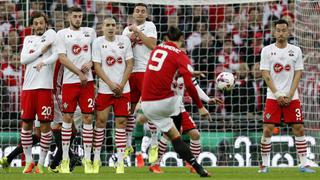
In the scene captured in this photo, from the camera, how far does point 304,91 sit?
1945cm

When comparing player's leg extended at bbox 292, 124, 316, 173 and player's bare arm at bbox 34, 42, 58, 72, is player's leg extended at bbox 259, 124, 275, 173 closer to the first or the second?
player's leg extended at bbox 292, 124, 316, 173

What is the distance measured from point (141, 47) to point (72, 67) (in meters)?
1.43

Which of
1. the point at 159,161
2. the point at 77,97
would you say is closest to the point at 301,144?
the point at 159,161

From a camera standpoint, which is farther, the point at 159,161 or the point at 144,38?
the point at 159,161

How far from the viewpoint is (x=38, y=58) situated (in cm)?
1516

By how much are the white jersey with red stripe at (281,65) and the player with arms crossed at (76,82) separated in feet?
9.04

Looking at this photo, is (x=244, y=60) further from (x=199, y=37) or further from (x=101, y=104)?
(x=101, y=104)

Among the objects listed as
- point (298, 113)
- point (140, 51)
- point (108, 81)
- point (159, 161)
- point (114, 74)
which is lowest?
point (159, 161)

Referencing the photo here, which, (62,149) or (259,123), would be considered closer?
(62,149)

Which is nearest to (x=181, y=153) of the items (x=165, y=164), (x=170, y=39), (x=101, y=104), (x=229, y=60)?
(x=170, y=39)

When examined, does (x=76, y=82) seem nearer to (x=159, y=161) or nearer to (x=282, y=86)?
(x=159, y=161)

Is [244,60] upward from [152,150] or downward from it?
upward

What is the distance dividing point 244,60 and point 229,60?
1.02 feet

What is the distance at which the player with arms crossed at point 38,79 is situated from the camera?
1499 centimetres
